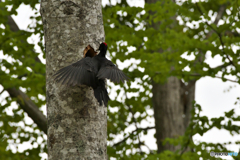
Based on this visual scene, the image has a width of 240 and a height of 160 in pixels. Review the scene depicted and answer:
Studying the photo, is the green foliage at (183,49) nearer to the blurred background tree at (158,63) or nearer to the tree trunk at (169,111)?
the blurred background tree at (158,63)

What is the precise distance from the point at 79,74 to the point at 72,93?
0.57 ft

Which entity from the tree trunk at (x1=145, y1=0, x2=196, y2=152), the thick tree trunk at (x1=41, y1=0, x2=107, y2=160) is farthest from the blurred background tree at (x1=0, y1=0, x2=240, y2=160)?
the thick tree trunk at (x1=41, y1=0, x2=107, y2=160)

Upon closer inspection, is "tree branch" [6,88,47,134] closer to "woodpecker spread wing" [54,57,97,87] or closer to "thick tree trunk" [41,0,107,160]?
"thick tree trunk" [41,0,107,160]

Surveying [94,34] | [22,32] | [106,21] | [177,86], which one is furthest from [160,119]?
[94,34]

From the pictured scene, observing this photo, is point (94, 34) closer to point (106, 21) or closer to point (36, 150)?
point (106, 21)

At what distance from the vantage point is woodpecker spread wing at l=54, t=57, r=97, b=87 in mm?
2172

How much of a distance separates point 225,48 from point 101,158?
8.63 ft

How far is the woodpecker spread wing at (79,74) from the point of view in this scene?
217 centimetres

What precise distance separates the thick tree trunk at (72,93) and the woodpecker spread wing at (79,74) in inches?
3.3

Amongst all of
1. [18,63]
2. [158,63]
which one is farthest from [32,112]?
[158,63]

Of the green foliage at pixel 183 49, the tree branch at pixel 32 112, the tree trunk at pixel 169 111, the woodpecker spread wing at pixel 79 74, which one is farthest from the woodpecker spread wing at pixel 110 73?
the tree trunk at pixel 169 111

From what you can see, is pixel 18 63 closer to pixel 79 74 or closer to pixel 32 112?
pixel 32 112

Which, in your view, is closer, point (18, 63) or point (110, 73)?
point (110, 73)

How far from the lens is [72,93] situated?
7.46 feet
